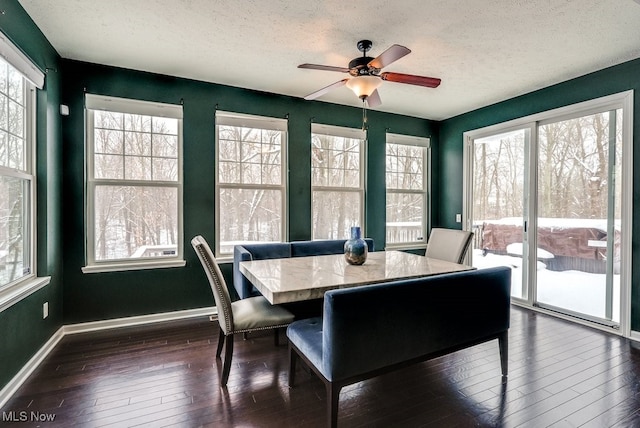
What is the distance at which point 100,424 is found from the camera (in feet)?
5.68

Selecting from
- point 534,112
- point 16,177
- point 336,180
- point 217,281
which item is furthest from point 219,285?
point 534,112

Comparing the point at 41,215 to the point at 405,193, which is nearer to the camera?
the point at 41,215

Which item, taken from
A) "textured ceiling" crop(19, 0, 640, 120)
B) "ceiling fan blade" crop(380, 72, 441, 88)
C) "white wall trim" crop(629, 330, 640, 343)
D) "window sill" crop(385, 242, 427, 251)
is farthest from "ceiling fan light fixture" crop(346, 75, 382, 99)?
"white wall trim" crop(629, 330, 640, 343)

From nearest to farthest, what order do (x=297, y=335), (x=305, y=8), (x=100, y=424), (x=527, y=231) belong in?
(x=100, y=424) < (x=297, y=335) < (x=305, y=8) < (x=527, y=231)

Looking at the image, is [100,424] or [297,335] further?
[297,335]

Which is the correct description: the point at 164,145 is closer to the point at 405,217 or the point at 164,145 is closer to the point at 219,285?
the point at 219,285

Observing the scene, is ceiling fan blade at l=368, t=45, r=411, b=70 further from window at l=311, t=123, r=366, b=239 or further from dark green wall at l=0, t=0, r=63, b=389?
dark green wall at l=0, t=0, r=63, b=389

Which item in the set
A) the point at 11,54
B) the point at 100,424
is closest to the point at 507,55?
the point at 11,54

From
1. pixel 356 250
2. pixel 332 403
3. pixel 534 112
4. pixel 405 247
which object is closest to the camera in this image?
pixel 332 403

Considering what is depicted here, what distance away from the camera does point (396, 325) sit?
5.53ft

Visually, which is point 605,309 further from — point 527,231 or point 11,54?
point 11,54

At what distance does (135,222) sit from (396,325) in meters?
2.86

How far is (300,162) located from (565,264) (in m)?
3.35

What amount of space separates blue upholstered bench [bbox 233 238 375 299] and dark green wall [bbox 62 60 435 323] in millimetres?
422
